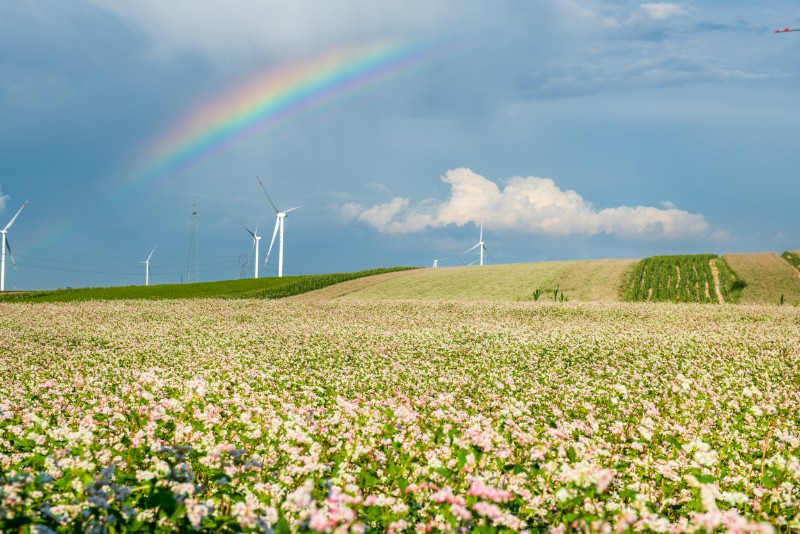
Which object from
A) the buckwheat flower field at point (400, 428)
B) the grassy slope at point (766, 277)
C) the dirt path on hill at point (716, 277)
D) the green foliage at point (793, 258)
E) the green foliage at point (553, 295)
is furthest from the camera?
the green foliage at point (793, 258)

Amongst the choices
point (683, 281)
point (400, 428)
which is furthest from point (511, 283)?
point (400, 428)

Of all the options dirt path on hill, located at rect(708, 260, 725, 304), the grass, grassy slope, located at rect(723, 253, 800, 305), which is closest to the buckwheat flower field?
dirt path on hill, located at rect(708, 260, 725, 304)

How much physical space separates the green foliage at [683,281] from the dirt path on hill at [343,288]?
33357 mm

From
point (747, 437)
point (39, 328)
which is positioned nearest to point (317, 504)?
point (747, 437)

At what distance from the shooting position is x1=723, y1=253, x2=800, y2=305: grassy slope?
6033cm

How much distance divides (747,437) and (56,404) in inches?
488

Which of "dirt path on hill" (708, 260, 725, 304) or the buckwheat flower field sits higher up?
"dirt path on hill" (708, 260, 725, 304)

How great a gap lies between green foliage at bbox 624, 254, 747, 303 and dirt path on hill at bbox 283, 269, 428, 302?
33.4 m

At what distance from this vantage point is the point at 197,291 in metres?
75.9

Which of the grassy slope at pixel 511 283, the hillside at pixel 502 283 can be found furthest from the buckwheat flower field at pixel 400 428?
the grassy slope at pixel 511 283

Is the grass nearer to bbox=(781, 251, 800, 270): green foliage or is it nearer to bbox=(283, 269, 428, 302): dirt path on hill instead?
bbox=(283, 269, 428, 302): dirt path on hill

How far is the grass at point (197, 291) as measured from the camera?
70.4m

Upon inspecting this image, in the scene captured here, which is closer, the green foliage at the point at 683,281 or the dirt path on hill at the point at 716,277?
the dirt path on hill at the point at 716,277

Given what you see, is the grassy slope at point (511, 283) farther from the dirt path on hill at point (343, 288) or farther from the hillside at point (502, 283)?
the dirt path on hill at point (343, 288)
